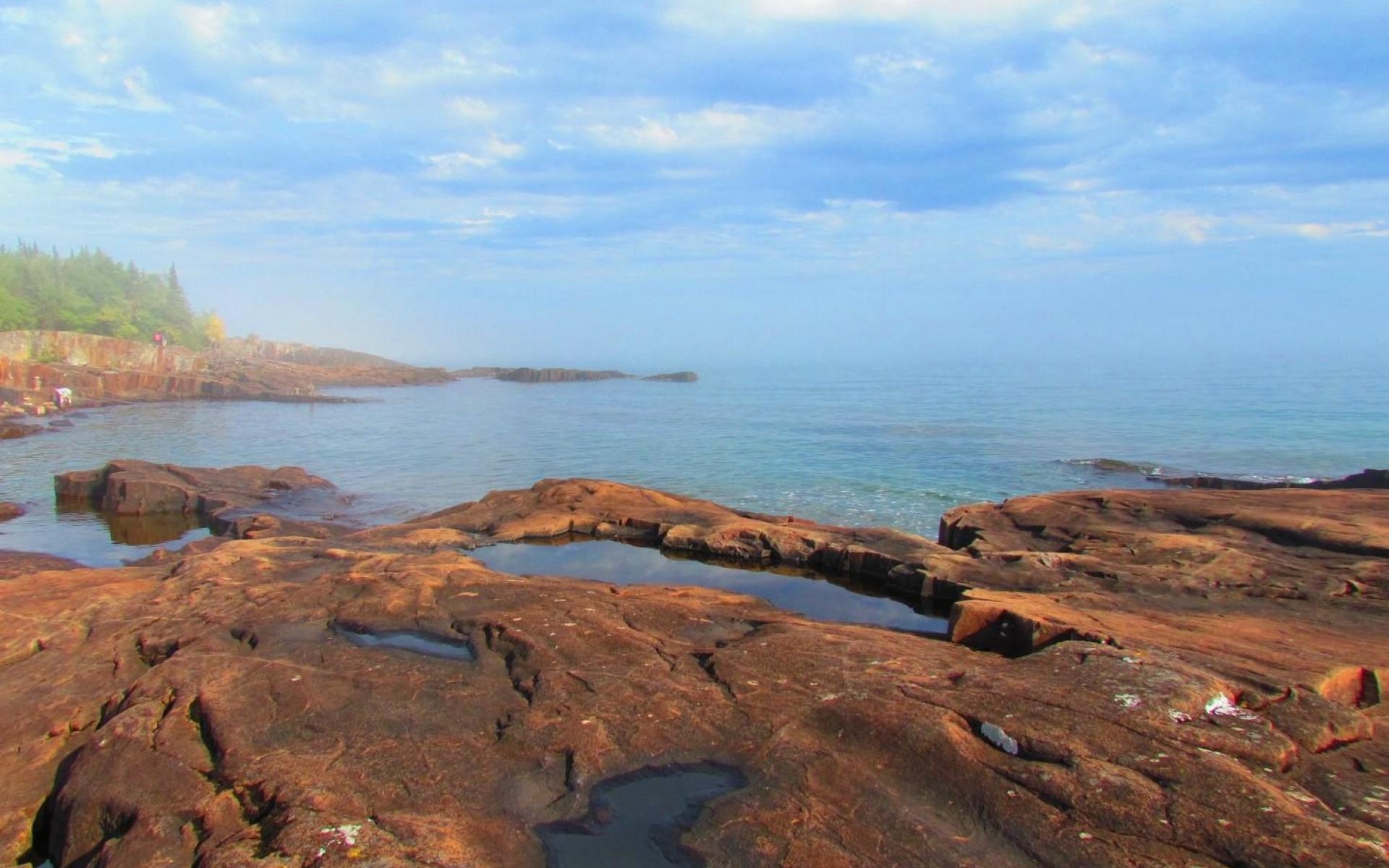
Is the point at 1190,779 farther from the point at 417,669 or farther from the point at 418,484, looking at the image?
the point at 418,484

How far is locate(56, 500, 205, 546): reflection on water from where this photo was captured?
839 inches

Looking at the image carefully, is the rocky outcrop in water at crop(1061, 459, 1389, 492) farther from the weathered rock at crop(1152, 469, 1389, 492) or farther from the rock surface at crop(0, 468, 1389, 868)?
the rock surface at crop(0, 468, 1389, 868)

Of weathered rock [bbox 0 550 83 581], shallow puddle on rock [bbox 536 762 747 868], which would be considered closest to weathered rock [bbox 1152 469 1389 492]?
shallow puddle on rock [bbox 536 762 747 868]

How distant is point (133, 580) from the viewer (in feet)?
40.9

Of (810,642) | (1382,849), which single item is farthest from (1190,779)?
(810,642)

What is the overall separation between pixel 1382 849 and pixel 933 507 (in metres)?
21.9

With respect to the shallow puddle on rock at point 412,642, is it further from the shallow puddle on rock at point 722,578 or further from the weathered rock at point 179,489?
the weathered rock at point 179,489

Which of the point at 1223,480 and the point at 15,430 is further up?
the point at 1223,480

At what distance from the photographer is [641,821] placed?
6160 mm

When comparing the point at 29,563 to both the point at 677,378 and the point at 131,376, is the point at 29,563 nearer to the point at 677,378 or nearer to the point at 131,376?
the point at 131,376

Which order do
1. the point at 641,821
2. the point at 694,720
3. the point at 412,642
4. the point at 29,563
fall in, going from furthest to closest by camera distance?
the point at 29,563
the point at 412,642
the point at 694,720
the point at 641,821

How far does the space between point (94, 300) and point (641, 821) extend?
124394mm

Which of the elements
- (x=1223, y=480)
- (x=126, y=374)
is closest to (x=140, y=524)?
(x=1223, y=480)

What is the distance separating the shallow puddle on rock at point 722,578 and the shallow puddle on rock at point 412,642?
491cm
